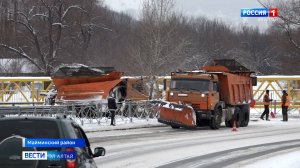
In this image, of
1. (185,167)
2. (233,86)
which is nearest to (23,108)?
(233,86)

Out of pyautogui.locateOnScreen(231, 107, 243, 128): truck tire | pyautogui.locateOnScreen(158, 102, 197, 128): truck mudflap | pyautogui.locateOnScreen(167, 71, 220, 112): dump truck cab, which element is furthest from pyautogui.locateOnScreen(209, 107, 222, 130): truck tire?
pyautogui.locateOnScreen(231, 107, 243, 128): truck tire

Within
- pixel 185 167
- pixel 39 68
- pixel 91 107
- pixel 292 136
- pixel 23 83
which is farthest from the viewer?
pixel 39 68

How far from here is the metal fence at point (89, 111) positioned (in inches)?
1041

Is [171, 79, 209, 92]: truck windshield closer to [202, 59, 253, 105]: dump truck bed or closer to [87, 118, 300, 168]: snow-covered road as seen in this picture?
[202, 59, 253, 105]: dump truck bed

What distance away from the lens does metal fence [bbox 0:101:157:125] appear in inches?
1041

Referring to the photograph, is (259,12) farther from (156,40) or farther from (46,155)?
(46,155)

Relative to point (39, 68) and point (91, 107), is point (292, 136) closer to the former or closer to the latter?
point (91, 107)

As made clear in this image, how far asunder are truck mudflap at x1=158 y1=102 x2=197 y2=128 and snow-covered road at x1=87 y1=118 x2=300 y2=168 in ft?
4.50

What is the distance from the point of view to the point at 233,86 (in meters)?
Answer: 30.5

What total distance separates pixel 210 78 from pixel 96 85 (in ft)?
24.6

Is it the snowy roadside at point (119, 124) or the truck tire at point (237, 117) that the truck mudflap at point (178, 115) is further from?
the truck tire at point (237, 117)

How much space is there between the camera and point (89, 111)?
29.8 metres
